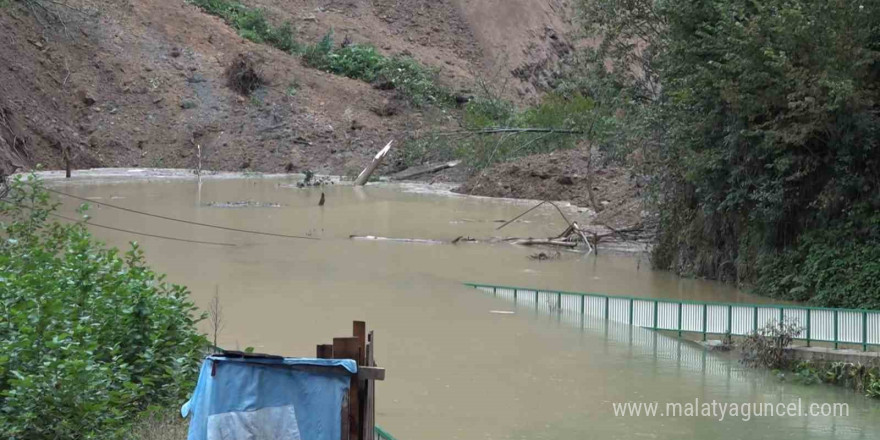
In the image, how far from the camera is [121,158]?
1674 inches

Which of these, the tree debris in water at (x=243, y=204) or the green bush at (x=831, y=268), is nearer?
the green bush at (x=831, y=268)

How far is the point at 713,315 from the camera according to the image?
13.6m

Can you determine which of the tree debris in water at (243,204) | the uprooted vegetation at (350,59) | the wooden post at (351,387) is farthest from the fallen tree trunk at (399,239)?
the uprooted vegetation at (350,59)

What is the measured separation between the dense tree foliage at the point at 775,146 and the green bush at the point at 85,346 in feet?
29.4

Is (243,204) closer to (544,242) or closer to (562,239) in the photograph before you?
(544,242)

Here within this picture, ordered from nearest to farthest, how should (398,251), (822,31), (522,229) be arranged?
(822,31) < (398,251) < (522,229)

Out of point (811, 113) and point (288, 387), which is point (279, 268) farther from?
point (288, 387)

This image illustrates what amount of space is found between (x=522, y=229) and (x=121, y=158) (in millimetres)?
21843

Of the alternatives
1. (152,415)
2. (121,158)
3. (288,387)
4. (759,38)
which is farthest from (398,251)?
(121,158)

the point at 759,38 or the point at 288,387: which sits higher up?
the point at 759,38

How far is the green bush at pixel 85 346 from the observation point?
7934mm

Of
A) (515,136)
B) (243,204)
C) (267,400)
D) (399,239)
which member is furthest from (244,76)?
(267,400)

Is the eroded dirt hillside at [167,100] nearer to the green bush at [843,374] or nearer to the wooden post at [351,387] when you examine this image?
the green bush at [843,374]

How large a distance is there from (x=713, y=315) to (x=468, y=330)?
3.20m
